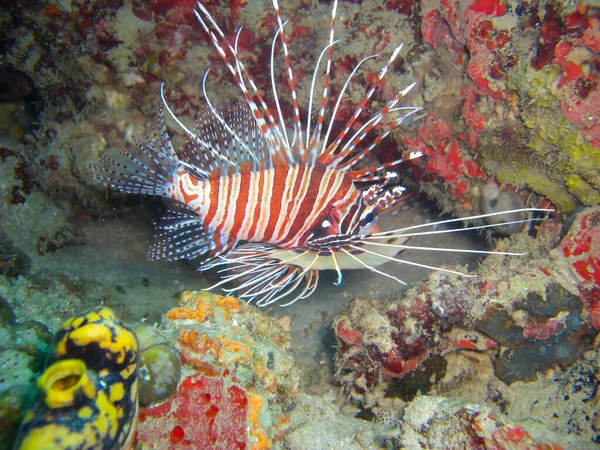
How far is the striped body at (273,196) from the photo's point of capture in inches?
127

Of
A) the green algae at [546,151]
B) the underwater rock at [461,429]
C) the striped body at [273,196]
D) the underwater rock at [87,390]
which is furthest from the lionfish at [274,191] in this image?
the underwater rock at [87,390]

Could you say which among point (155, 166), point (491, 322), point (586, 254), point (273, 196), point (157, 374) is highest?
point (155, 166)

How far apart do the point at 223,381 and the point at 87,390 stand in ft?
3.16

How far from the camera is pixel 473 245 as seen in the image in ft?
15.5

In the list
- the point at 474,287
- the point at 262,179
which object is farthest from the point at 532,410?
the point at 262,179

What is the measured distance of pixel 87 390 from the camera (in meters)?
1.42

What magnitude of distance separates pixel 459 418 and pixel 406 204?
10.1ft

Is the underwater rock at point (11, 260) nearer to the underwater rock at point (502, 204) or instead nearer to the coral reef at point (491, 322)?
the coral reef at point (491, 322)

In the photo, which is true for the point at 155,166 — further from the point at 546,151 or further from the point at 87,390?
the point at 546,151

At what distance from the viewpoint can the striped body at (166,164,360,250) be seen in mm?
3223

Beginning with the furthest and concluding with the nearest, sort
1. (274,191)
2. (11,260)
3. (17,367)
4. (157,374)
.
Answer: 1. (11,260)
2. (274,191)
3. (157,374)
4. (17,367)

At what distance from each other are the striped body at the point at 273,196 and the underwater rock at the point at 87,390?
5.89ft

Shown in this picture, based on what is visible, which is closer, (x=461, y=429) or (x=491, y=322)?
(x=461, y=429)

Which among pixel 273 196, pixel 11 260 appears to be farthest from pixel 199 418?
pixel 11 260
